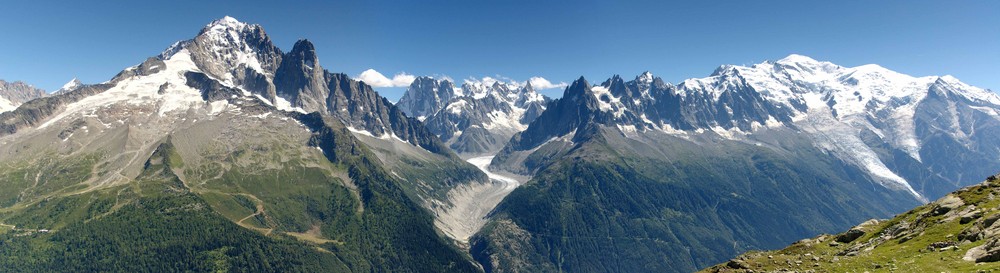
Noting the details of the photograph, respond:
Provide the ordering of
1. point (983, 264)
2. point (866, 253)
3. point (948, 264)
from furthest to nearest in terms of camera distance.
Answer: point (866, 253)
point (948, 264)
point (983, 264)

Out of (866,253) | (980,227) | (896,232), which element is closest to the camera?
(980,227)

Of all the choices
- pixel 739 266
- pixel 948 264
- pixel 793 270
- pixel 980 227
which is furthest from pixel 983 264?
pixel 739 266

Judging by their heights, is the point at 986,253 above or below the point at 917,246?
above

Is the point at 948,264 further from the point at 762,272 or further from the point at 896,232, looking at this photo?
the point at 896,232

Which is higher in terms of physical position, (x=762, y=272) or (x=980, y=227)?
(x=980, y=227)

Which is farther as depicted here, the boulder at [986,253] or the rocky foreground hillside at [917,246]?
the rocky foreground hillside at [917,246]

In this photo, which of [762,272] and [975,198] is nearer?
[762,272]

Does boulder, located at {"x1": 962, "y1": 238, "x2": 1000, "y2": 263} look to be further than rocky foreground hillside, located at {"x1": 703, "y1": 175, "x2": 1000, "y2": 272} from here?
No

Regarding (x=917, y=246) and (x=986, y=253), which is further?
(x=917, y=246)
